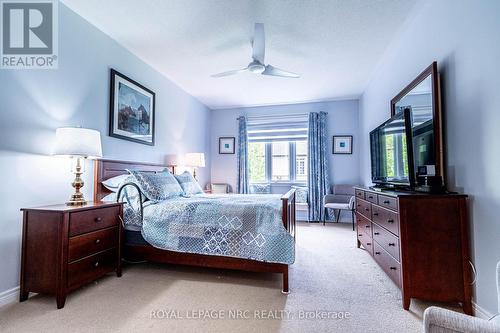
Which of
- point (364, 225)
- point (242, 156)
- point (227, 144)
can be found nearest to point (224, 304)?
point (364, 225)

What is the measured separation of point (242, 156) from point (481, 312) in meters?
4.49

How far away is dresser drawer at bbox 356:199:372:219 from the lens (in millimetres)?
2699

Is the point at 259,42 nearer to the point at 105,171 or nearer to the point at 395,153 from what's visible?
the point at 395,153

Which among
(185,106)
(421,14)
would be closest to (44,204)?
(185,106)

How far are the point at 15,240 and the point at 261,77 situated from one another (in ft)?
12.0

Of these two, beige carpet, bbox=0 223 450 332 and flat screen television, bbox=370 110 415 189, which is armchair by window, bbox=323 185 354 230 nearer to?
flat screen television, bbox=370 110 415 189

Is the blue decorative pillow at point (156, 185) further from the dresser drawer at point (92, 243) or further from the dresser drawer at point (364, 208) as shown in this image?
the dresser drawer at point (364, 208)

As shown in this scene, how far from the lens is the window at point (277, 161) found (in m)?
5.46

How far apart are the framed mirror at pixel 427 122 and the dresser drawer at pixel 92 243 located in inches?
117

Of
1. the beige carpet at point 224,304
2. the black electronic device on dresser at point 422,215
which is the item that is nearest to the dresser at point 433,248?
the black electronic device on dresser at point 422,215

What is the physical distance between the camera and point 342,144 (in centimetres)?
516

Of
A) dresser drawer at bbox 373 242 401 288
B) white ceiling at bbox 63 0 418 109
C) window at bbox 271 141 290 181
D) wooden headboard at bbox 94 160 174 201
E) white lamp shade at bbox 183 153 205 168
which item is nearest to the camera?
dresser drawer at bbox 373 242 401 288

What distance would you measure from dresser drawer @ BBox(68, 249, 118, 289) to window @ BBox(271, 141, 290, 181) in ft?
12.6

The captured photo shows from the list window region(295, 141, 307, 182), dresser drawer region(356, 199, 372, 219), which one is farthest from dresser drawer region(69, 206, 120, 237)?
window region(295, 141, 307, 182)
